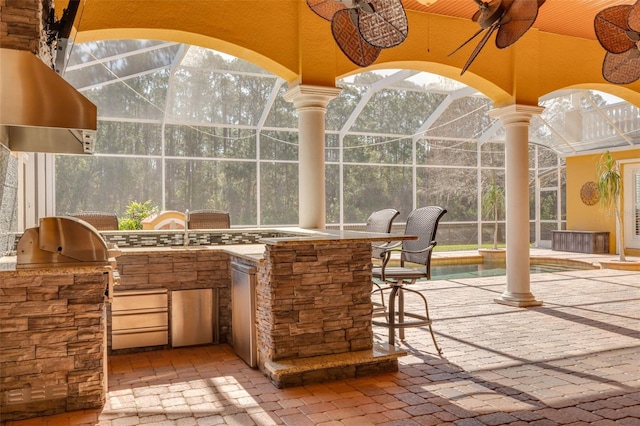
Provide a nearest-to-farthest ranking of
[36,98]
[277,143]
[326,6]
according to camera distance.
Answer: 1. [36,98]
2. [326,6]
3. [277,143]

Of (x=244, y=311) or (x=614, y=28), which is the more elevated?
(x=614, y=28)

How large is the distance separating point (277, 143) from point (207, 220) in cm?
635

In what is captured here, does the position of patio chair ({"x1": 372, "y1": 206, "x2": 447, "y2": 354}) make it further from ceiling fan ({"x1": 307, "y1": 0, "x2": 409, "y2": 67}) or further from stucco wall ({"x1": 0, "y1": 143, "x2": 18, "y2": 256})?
stucco wall ({"x1": 0, "y1": 143, "x2": 18, "y2": 256})

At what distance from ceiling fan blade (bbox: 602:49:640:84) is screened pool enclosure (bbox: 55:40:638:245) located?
6503 millimetres

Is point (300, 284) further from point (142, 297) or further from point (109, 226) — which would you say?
point (109, 226)

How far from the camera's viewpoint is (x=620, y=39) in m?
3.72

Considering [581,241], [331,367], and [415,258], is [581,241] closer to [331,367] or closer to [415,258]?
[415,258]

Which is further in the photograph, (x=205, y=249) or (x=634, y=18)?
(x=205, y=249)

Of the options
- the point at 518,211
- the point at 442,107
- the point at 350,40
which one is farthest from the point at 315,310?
the point at 442,107

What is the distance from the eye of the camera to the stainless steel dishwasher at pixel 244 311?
4.11 meters

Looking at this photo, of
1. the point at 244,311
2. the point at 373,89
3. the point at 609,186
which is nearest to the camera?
the point at 244,311

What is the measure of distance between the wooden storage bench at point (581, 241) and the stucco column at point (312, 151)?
10649 millimetres

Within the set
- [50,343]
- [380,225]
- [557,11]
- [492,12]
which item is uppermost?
[557,11]

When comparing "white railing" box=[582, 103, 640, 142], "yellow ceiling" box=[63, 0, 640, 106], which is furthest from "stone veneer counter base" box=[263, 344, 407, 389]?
"white railing" box=[582, 103, 640, 142]
